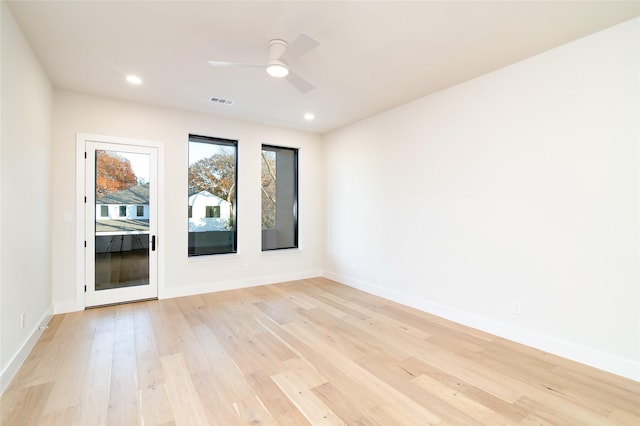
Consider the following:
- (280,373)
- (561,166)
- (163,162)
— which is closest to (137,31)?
(163,162)

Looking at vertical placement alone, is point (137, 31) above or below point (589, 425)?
above

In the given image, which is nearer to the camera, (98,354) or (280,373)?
(280,373)

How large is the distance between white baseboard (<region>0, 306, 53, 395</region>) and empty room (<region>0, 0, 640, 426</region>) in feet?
0.09

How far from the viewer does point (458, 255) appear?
3.70 m

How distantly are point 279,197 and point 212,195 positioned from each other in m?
1.30

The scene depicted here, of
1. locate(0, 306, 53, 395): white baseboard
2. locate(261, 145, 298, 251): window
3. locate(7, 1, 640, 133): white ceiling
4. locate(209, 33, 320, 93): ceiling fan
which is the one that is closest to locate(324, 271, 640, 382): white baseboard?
locate(261, 145, 298, 251): window

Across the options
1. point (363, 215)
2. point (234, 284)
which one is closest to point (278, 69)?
point (363, 215)

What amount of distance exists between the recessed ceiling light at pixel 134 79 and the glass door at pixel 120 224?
1.03m

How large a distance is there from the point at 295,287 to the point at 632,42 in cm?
493

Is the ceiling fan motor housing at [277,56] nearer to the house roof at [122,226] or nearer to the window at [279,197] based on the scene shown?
the window at [279,197]

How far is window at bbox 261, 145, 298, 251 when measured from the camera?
5629 millimetres

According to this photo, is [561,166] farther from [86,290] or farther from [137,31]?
[86,290]

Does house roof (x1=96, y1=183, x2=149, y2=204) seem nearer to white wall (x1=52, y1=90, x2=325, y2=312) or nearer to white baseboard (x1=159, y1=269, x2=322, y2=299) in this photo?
white wall (x1=52, y1=90, x2=325, y2=312)

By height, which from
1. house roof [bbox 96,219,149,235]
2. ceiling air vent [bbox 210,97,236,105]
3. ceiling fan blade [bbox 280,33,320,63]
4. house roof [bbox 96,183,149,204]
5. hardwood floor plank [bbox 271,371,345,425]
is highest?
ceiling air vent [bbox 210,97,236,105]
